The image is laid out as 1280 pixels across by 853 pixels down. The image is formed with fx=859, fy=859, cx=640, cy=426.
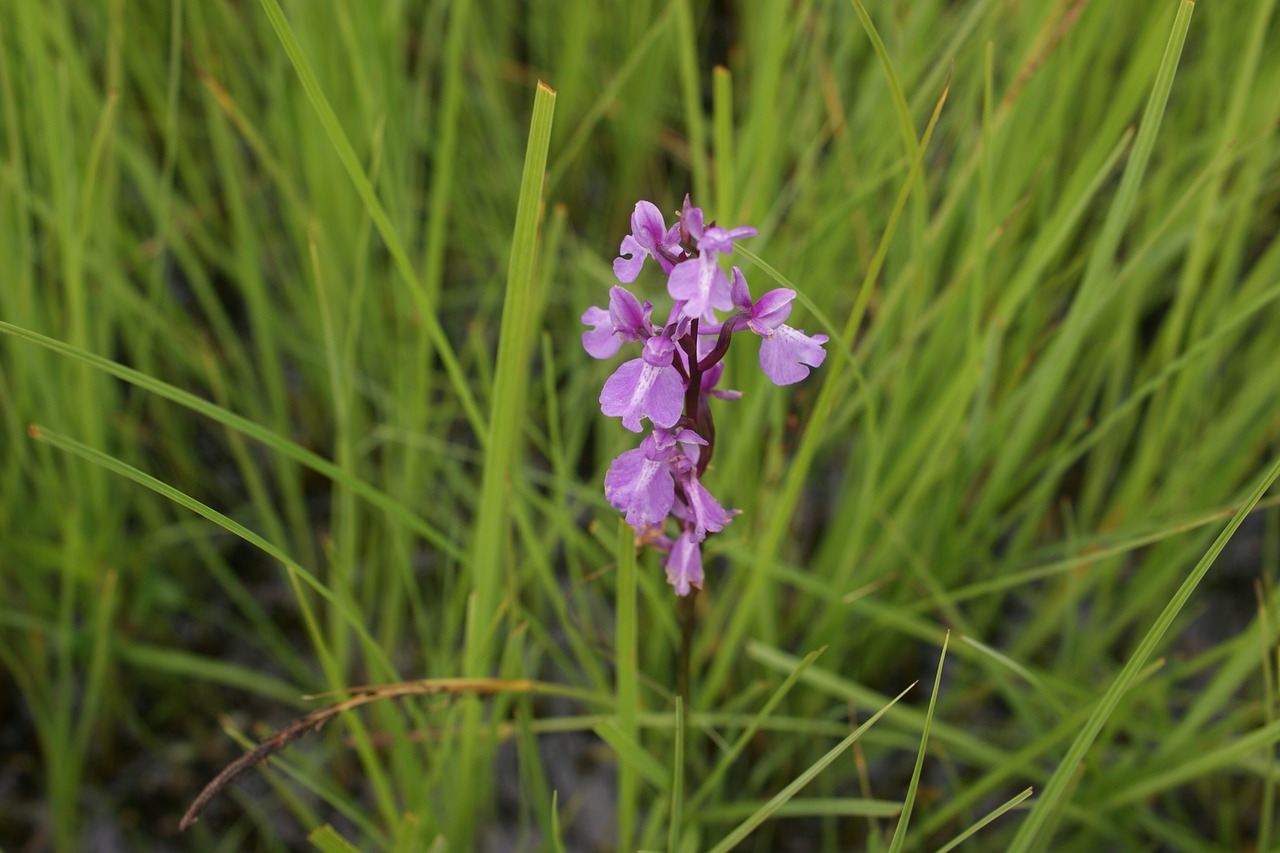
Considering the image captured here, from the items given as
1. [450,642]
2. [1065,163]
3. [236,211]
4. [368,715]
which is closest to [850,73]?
[1065,163]

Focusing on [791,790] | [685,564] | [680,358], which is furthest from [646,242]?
[791,790]

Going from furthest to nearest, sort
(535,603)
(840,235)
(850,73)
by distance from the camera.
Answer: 1. (850,73)
2. (535,603)
3. (840,235)

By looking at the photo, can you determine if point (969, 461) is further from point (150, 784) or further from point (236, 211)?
point (150, 784)

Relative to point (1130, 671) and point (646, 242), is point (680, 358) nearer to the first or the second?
point (646, 242)

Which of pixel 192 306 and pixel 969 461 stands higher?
pixel 192 306

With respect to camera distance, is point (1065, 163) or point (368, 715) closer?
point (368, 715)

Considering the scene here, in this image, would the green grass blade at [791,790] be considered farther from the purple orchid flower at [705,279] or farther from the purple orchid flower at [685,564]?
the purple orchid flower at [705,279]
